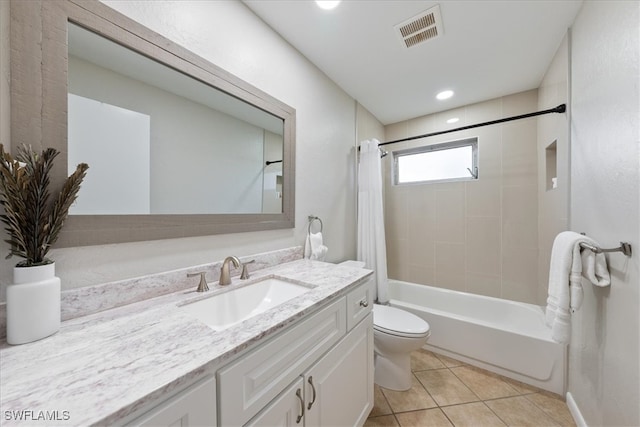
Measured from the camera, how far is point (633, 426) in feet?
2.75

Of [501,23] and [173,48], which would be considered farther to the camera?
[501,23]

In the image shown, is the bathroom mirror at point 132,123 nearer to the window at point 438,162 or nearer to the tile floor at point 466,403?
the tile floor at point 466,403

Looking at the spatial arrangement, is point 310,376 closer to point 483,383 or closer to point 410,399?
point 410,399

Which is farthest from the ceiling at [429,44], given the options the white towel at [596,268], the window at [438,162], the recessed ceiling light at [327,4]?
the white towel at [596,268]

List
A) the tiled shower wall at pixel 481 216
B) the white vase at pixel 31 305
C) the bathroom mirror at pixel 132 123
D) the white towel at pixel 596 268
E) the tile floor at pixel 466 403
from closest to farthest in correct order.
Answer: the white vase at pixel 31 305, the bathroom mirror at pixel 132 123, the white towel at pixel 596 268, the tile floor at pixel 466 403, the tiled shower wall at pixel 481 216

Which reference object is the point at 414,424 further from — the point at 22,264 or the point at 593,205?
the point at 22,264

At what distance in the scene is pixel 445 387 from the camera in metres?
1.63

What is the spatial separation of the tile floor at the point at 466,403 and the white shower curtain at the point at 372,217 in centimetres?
74

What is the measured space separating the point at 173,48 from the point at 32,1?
0.38m

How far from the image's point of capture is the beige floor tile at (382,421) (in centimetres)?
133

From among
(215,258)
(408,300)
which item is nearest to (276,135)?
(215,258)

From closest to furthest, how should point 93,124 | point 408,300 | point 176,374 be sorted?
point 176,374 → point 93,124 → point 408,300

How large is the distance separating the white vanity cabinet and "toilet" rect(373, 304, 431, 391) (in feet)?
1.01

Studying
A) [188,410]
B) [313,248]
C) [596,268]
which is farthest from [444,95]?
[188,410]
